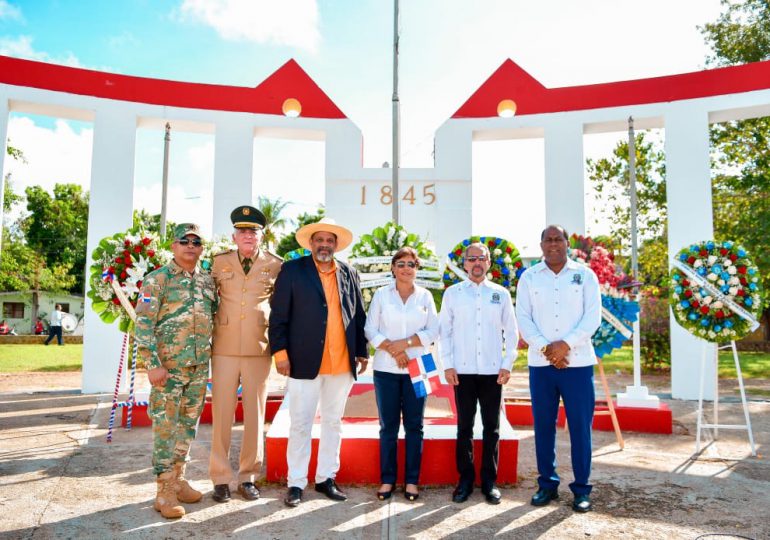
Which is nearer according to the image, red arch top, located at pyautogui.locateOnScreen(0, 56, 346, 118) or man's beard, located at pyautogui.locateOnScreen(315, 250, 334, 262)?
man's beard, located at pyautogui.locateOnScreen(315, 250, 334, 262)

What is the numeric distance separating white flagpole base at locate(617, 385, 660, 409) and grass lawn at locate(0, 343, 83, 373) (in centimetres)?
1118

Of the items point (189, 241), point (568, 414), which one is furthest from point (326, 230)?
point (568, 414)

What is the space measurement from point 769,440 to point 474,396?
419cm

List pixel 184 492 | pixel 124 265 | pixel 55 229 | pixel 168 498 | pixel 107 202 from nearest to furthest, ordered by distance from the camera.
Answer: pixel 168 498, pixel 184 492, pixel 124 265, pixel 107 202, pixel 55 229

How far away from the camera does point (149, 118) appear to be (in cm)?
855

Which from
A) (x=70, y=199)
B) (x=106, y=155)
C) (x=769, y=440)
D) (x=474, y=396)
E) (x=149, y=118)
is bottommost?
(x=769, y=440)

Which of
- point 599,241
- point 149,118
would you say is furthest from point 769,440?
point 149,118

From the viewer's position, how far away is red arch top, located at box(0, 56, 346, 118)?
7.96 metres

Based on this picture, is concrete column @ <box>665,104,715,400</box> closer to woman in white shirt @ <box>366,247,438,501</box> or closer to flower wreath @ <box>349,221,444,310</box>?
flower wreath @ <box>349,221,444,310</box>

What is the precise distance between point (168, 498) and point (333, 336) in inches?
58.2

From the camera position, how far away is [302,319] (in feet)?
12.1

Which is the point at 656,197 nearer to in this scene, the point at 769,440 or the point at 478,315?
the point at 769,440

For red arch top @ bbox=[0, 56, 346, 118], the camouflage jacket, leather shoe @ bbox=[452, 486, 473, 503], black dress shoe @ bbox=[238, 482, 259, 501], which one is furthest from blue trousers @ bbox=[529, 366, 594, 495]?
red arch top @ bbox=[0, 56, 346, 118]

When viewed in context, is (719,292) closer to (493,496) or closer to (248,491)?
(493,496)
